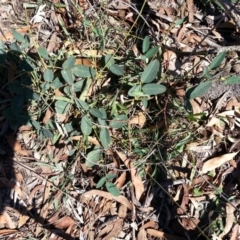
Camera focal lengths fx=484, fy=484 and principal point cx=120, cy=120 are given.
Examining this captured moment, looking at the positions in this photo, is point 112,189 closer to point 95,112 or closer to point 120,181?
point 120,181

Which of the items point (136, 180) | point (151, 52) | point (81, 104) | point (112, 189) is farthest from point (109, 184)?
point (151, 52)

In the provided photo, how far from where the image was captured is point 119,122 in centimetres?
203

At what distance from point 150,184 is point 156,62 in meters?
0.51

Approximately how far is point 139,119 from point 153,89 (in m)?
0.19

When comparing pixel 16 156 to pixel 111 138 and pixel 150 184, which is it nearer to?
pixel 111 138

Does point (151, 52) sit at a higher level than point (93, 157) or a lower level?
higher

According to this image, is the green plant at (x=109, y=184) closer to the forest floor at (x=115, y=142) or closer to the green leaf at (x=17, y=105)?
the forest floor at (x=115, y=142)

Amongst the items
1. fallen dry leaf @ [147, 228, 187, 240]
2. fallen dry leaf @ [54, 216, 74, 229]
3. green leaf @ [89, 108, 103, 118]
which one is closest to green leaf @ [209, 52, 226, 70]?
green leaf @ [89, 108, 103, 118]

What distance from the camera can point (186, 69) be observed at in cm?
224

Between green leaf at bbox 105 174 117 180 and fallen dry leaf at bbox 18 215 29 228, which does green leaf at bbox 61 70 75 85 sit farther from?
fallen dry leaf at bbox 18 215 29 228

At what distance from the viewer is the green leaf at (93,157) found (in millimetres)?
2027

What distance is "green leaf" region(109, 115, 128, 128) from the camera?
2.02 meters

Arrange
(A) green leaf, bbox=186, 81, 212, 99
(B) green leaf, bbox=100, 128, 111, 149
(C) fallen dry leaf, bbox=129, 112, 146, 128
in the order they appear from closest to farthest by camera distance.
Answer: (A) green leaf, bbox=186, 81, 212, 99 → (B) green leaf, bbox=100, 128, 111, 149 → (C) fallen dry leaf, bbox=129, 112, 146, 128

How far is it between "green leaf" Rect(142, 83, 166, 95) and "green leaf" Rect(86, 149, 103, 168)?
322 millimetres
